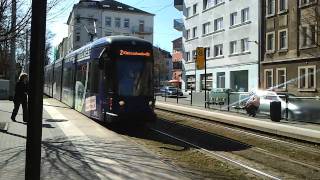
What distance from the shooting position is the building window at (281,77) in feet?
148

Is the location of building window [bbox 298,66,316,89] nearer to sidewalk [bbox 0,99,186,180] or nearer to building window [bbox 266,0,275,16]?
building window [bbox 266,0,275,16]

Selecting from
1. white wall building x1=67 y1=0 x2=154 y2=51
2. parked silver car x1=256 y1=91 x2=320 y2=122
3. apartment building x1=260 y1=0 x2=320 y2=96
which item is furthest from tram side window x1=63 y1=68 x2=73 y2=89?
white wall building x1=67 y1=0 x2=154 y2=51

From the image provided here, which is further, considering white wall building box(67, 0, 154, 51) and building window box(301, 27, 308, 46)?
white wall building box(67, 0, 154, 51)

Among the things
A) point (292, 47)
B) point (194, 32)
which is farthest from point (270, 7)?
point (194, 32)

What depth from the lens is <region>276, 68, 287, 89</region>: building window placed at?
45062 mm

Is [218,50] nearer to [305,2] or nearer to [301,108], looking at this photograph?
[305,2]

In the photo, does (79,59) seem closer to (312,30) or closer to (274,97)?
(274,97)

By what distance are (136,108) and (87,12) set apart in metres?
90.2

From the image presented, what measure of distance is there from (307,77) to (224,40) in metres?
16.9

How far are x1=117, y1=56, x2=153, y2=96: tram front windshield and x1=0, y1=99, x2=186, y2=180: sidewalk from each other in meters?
2.00

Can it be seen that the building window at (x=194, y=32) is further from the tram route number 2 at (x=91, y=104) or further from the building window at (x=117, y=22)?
the building window at (x=117, y=22)

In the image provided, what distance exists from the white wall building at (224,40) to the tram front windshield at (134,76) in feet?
106

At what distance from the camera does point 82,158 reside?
10914 millimetres

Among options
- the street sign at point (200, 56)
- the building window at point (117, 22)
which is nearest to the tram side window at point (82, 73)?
the street sign at point (200, 56)
